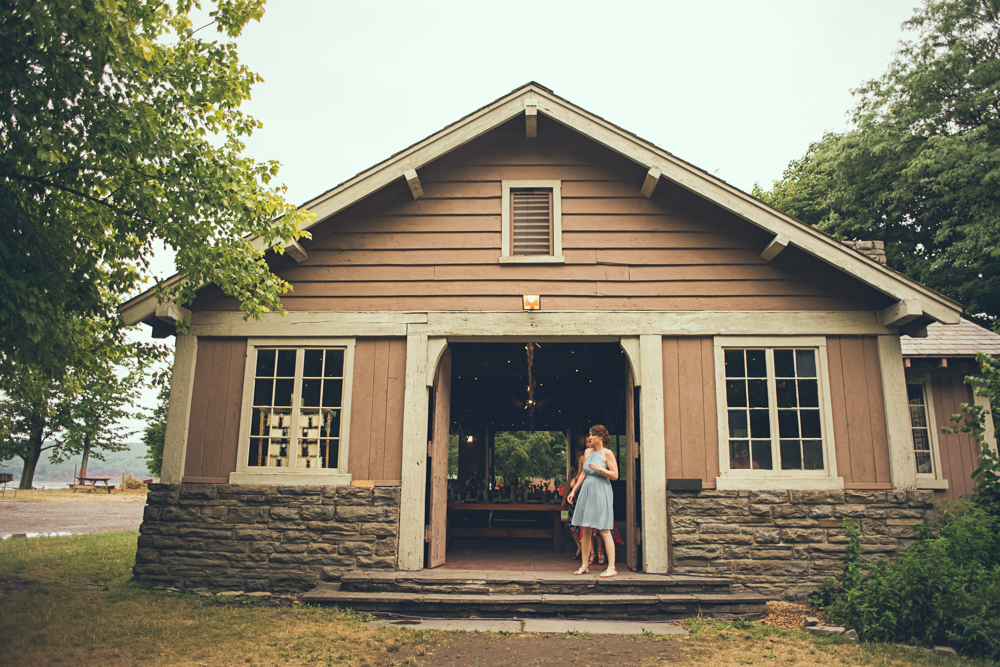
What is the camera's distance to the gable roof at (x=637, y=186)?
7.33 meters

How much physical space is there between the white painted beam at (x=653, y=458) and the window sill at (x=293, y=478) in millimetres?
3557

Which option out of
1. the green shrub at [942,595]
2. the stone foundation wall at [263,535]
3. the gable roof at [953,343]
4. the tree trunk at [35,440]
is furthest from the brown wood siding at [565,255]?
the tree trunk at [35,440]

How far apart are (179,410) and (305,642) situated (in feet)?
11.8

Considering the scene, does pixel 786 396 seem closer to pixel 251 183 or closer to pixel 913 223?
pixel 251 183

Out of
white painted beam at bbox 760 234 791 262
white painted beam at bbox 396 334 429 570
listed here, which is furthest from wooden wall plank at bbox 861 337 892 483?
white painted beam at bbox 396 334 429 570

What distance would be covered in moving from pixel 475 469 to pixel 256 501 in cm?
1137

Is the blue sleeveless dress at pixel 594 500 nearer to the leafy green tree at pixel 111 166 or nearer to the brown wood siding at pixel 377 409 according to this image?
the brown wood siding at pixel 377 409

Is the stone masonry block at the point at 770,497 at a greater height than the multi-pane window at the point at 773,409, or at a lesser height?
lesser

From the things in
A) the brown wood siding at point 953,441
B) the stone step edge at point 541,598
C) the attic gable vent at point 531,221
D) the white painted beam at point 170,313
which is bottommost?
the stone step edge at point 541,598

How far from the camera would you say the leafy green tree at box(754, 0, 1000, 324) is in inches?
613

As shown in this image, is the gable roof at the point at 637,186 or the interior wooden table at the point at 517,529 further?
the interior wooden table at the point at 517,529

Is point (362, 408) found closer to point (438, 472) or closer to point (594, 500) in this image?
A: point (438, 472)

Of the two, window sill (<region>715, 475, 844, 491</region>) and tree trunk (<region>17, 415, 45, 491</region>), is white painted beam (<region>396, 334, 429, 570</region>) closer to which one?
window sill (<region>715, 475, 844, 491</region>)

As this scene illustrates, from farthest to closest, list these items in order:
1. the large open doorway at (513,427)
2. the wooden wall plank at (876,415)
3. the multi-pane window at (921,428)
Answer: the multi-pane window at (921,428) < the large open doorway at (513,427) < the wooden wall plank at (876,415)
